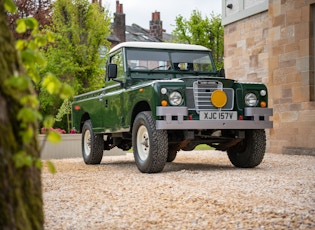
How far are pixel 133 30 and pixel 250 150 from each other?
4107 centimetres

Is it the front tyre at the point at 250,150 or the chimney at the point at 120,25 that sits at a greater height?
the chimney at the point at 120,25

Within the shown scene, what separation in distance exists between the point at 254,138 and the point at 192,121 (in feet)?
4.43

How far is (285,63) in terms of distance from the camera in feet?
40.4

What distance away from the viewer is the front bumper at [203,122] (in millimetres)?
7281

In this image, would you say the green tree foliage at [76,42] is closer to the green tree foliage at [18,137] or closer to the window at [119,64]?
the window at [119,64]

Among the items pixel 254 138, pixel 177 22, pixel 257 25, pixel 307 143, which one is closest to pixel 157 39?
pixel 177 22

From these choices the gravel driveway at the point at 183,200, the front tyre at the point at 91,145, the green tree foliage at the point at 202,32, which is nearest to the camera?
the gravel driveway at the point at 183,200

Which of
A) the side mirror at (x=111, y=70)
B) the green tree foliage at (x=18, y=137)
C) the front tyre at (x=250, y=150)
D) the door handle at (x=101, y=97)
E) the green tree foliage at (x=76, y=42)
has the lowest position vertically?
the front tyre at (x=250, y=150)

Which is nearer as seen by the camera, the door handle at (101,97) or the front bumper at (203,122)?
the front bumper at (203,122)

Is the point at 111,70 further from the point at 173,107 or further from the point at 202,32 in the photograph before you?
the point at 202,32

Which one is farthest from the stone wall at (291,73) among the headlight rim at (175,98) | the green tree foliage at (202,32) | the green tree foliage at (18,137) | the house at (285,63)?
the green tree foliage at (202,32)

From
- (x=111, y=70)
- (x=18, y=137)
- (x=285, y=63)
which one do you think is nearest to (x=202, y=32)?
(x=285, y=63)

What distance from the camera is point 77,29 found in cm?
2341

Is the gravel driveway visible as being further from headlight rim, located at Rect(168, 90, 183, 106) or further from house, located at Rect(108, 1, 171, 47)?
house, located at Rect(108, 1, 171, 47)
